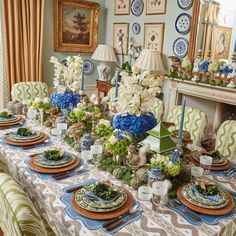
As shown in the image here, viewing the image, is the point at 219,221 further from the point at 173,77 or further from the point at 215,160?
the point at 173,77

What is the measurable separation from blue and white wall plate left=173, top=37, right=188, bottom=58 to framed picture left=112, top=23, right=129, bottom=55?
892 millimetres

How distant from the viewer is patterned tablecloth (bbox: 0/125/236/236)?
102 centimetres

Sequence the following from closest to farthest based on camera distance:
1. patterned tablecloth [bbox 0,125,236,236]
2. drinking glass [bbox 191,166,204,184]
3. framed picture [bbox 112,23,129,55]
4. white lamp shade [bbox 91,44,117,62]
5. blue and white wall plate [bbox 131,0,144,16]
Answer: patterned tablecloth [bbox 0,125,236,236]
drinking glass [bbox 191,166,204,184]
blue and white wall plate [bbox 131,0,144,16]
white lamp shade [bbox 91,44,117,62]
framed picture [bbox 112,23,129,55]

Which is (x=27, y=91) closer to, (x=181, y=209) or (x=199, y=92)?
(x=199, y=92)

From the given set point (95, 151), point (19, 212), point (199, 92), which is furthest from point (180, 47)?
point (19, 212)

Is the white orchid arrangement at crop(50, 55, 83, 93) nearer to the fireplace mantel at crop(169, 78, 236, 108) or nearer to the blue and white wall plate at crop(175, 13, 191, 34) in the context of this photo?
the fireplace mantel at crop(169, 78, 236, 108)

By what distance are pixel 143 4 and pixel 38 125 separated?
245cm

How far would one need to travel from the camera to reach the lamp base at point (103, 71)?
4030 mm

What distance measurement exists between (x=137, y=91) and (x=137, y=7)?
2.76 metres

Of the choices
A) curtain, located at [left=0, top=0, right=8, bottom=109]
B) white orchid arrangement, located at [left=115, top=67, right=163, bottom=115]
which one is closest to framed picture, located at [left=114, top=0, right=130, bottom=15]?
curtain, located at [left=0, top=0, right=8, bottom=109]

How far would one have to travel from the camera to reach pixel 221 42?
3041 mm

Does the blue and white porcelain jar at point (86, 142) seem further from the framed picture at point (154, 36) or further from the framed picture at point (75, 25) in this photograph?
the framed picture at point (75, 25)

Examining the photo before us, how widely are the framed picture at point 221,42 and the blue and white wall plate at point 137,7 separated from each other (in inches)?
45.0

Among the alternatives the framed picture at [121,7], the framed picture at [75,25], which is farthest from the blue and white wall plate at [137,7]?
the framed picture at [75,25]
